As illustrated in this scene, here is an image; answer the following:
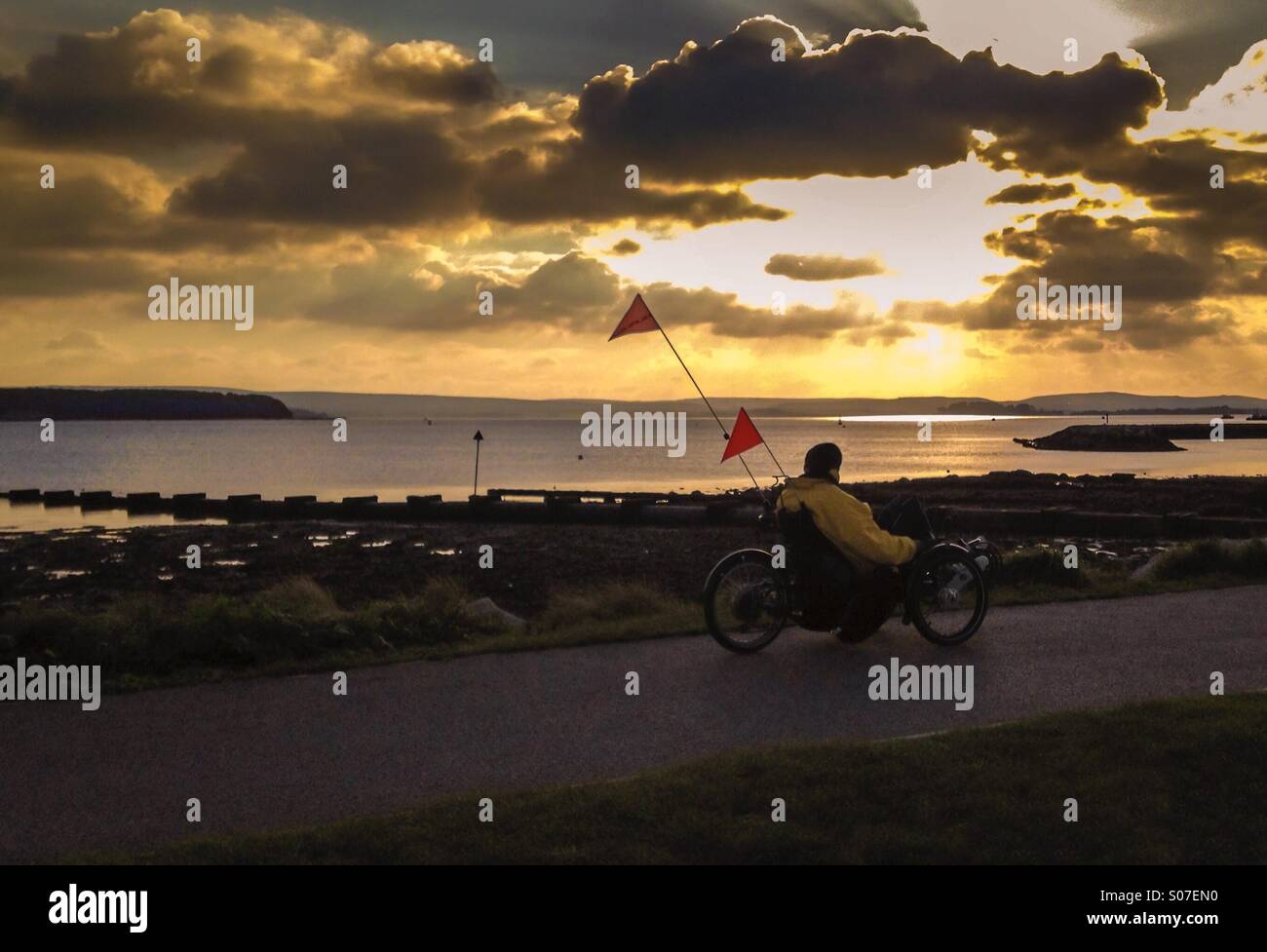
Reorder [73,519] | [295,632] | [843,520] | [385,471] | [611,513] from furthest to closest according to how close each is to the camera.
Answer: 1. [385,471]
2. [73,519]
3. [611,513]
4. [295,632]
5. [843,520]

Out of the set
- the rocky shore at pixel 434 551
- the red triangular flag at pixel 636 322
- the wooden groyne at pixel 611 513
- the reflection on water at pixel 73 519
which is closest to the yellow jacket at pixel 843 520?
the red triangular flag at pixel 636 322

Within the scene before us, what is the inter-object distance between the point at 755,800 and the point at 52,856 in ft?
10.5

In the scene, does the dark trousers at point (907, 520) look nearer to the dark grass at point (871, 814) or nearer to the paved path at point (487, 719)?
the paved path at point (487, 719)

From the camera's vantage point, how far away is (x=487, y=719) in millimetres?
8141

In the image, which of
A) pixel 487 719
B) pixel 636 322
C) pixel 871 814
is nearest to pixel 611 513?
pixel 636 322

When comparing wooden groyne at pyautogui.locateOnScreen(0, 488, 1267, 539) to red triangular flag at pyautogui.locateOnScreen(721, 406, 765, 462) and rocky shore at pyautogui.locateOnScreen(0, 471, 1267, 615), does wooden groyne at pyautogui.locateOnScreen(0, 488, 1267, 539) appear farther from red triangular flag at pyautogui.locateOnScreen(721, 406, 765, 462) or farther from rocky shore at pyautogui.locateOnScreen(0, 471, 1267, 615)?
red triangular flag at pyautogui.locateOnScreen(721, 406, 765, 462)

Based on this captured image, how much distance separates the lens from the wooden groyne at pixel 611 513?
109 feet

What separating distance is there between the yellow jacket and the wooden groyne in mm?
20846

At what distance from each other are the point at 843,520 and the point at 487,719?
3407mm

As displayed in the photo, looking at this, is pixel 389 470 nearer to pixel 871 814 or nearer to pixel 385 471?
pixel 385 471

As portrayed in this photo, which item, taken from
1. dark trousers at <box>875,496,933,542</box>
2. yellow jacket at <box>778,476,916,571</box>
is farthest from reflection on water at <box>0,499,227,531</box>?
yellow jacket at <box>778,476,916,571</box>

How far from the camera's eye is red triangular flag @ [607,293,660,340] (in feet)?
34.8

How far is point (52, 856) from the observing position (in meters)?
5.57

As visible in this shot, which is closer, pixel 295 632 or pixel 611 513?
pixel 295 632
